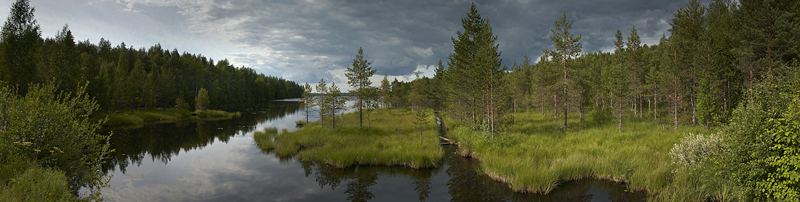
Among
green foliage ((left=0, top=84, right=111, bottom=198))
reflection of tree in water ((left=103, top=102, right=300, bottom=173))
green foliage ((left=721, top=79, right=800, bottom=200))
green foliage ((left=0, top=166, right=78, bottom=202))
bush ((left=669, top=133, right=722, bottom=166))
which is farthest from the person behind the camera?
reflection of tree in water ((left=103, top=102, right=300, bottom=173))

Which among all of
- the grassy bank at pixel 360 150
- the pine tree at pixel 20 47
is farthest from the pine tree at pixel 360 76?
the pine tree at pixel 20 47

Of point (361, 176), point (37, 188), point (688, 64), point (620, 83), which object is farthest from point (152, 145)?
point (688, 64)

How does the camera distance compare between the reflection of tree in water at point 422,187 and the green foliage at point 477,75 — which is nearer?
the reflection of tree in water at point 422,187

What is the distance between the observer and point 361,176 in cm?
1583

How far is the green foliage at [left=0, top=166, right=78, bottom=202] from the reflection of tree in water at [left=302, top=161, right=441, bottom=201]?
8.90m

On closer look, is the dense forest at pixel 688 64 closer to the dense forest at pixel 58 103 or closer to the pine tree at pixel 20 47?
the dense forest at pixel 58 103

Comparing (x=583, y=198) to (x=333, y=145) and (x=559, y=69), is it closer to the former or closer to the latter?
(x=333, y=145)

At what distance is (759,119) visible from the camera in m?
7.74

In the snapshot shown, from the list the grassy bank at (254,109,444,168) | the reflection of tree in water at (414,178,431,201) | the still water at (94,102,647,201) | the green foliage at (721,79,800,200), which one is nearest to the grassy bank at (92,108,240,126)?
the still water at (94,102,647,201)

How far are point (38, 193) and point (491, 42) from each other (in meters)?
24.5

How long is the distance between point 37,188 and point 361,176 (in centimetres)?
1156

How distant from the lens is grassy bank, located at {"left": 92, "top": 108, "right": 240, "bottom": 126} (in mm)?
43181

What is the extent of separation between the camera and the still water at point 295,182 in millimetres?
12680

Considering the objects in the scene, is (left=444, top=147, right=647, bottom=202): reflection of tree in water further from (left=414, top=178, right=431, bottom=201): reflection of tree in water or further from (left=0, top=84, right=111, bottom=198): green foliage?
(left=0, top=84, right=111, bottom=198): green foliage
